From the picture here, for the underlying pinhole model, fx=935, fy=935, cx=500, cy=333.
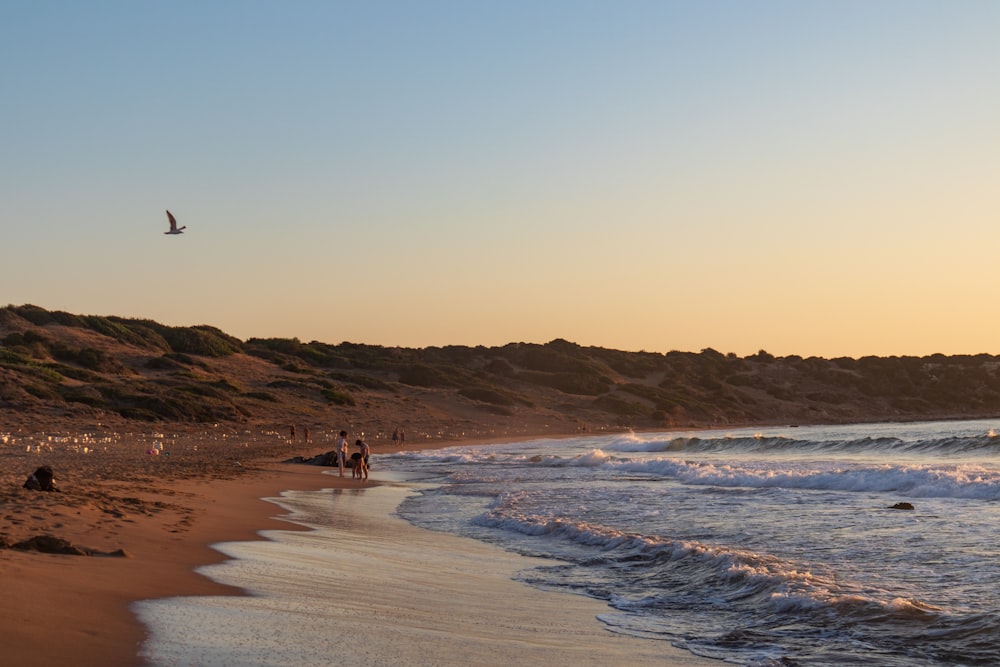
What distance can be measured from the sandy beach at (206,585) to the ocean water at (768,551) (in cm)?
68

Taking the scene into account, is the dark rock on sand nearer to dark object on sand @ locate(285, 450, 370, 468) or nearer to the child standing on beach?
the child standing on beach

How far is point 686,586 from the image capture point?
9867 millimetres

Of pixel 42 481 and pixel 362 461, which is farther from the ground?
pixel 42 481

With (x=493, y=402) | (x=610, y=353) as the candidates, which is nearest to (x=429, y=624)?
(x=493, y=402)

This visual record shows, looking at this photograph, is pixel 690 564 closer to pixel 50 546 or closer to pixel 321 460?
pixel 50 546

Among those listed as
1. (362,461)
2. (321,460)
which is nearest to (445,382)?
(321,460)

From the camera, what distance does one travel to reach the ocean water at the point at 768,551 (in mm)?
7453

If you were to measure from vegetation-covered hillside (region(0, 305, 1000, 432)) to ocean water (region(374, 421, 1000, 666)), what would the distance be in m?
23.6

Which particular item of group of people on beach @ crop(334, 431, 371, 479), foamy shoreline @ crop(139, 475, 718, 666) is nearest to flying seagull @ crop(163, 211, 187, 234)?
group of people on beach @ crop(334, 431, 371, 479)

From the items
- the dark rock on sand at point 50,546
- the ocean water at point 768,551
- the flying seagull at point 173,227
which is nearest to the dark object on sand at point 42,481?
the dark rock on sand at point 50,546

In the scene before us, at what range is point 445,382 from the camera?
69.7 meters

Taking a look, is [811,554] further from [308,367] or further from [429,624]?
[308,367]

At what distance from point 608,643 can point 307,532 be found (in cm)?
717

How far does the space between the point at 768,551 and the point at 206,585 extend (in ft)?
22.1
